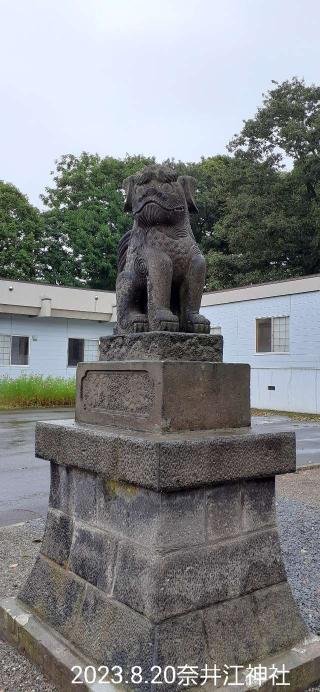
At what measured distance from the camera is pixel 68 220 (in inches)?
1282

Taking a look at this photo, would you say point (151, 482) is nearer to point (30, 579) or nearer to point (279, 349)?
point (30, 579)

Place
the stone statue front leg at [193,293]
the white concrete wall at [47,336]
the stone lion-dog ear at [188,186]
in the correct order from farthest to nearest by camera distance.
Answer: the white concrete wall at [47,336]
the stone lion-dog ear at [188,186]
the stone statue front leg at [193,293]

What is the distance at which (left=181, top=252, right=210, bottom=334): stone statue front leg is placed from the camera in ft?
10.7

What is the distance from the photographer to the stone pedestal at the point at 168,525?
2607mm

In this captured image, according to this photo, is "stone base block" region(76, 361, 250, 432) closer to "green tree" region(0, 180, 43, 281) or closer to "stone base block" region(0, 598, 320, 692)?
"stone base block" region(0, 598, 320, 692)

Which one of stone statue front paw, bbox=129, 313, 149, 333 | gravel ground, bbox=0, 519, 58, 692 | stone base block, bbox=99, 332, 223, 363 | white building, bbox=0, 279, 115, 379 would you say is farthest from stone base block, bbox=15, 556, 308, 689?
white building, bbox=0, 279, 115, 379

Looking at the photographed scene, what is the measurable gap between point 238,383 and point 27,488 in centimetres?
536

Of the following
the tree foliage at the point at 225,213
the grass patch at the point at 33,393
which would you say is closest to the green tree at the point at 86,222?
the tree foliage at the point at 225,213

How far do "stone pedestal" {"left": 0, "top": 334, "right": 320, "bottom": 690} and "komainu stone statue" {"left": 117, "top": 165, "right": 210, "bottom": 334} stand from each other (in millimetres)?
187

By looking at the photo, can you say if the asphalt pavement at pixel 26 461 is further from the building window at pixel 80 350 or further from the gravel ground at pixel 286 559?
the building window at pixel 80 350

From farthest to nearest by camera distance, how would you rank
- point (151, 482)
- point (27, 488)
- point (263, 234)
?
point (263, 234) → point (27, 488) → point (151, 482)

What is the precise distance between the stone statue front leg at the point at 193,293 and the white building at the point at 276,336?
16439mm

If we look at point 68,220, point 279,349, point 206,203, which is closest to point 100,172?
point 68,220

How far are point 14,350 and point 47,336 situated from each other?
1.53 m
